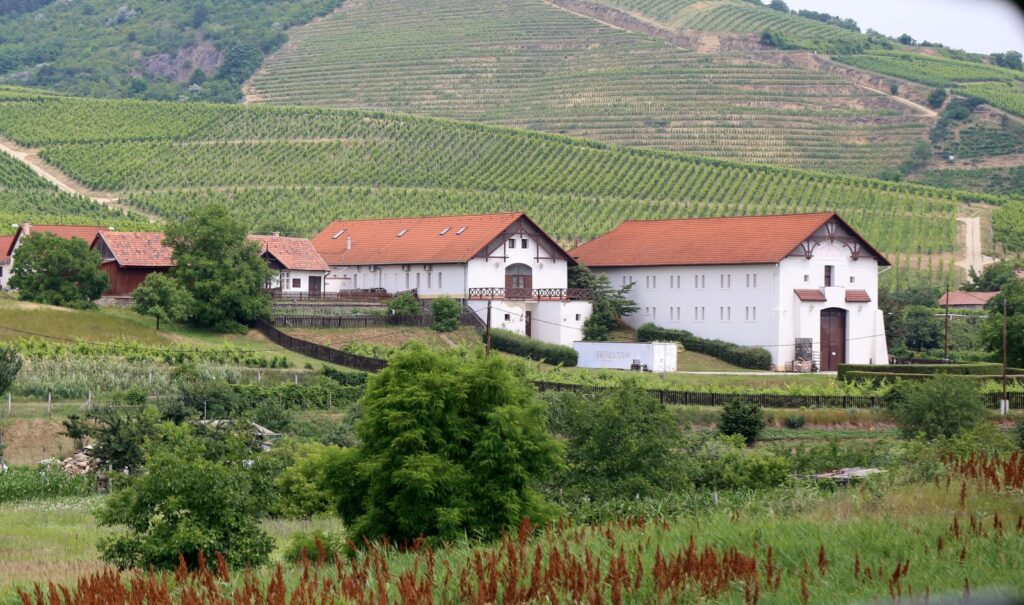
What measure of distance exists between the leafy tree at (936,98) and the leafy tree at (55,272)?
385ft

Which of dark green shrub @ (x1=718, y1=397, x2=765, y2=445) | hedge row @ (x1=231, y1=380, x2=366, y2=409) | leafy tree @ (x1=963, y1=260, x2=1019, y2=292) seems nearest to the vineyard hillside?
leafy tree @ (x1=963, y1=260, x2=1019, y2=292)

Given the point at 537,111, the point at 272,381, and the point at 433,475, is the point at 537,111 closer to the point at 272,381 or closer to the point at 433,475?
the point at 272,381

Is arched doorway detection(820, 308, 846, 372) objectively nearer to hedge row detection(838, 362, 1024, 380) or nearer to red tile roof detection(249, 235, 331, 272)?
hedge row detection(838, 362, 1024, 380)

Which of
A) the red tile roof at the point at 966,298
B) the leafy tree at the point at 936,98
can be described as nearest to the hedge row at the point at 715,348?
the red tile roof at the point at 966,298

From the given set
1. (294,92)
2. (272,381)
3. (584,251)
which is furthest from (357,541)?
(294,92)

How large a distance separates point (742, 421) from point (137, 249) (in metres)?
31.6

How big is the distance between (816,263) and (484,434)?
145 ft

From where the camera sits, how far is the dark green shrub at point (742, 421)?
4331cm

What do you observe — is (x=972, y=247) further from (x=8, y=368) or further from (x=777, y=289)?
(x=8, y=368)

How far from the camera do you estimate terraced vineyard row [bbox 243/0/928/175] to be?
477ft

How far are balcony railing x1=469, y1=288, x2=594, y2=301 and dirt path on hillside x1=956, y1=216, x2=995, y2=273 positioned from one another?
3298 cm

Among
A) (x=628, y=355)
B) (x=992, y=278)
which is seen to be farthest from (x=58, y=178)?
(x=992, y=278)

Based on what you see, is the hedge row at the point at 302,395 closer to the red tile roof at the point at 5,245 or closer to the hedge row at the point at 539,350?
the hedge row at the point at 539,350

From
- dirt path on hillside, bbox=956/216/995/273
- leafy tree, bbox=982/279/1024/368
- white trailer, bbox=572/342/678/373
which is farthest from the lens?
dirt path on hillside, bbox=956/216/995/273
